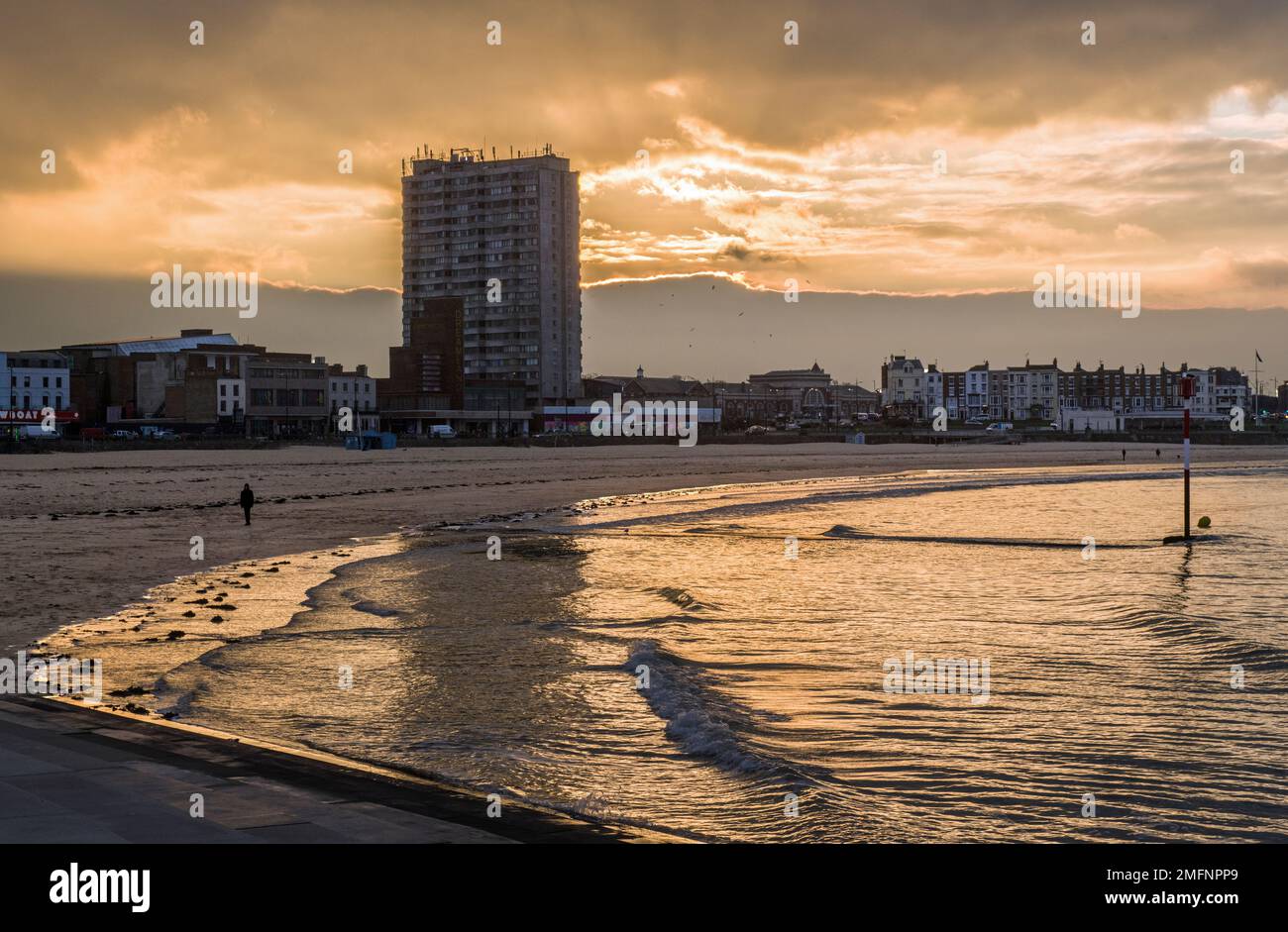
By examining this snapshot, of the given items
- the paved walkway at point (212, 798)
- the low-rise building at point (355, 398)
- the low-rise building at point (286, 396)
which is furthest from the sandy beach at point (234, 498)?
the low-rise building at point (355, 398)

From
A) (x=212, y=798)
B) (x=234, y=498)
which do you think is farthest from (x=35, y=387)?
(x=212, y=798)

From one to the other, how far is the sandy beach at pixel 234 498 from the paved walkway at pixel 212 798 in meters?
9.56

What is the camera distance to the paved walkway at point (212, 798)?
307 inches

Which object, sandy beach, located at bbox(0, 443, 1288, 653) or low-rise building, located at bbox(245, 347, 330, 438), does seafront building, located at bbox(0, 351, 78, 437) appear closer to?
low-rise building, located at bbox(245, 347, 330, 438)

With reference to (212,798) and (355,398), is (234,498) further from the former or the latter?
(355,398)

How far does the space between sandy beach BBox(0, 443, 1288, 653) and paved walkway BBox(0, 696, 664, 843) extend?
9.56 meters

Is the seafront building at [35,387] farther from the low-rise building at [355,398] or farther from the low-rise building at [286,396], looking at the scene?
the low-rise building at [355,398]

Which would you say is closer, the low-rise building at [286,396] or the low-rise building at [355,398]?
the low-rise building at [286,396]

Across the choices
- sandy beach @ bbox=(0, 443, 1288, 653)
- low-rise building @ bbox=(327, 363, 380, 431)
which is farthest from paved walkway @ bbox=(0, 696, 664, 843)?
low-rise building @ bbox=(327, 363, 380, 431)

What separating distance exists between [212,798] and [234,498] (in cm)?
5368

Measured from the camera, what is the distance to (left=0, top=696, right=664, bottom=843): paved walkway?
779 cm

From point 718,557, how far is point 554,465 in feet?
240

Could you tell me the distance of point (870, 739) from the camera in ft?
43.9

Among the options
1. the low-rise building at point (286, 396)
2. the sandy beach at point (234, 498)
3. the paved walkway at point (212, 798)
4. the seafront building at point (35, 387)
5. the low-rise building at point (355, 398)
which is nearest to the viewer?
the paved walkway at point (212, 798)
